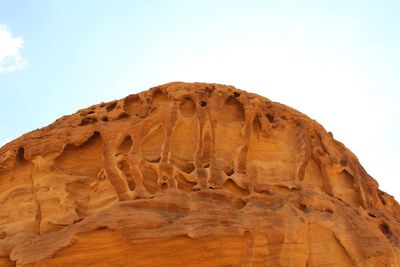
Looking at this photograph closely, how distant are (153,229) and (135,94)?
416 cm

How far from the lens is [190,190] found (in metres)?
9.45

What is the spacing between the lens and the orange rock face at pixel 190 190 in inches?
330

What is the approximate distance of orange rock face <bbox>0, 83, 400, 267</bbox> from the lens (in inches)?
330

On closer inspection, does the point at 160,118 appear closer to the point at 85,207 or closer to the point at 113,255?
the point at 85,207

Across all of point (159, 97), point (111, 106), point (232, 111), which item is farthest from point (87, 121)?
point (232, 111)

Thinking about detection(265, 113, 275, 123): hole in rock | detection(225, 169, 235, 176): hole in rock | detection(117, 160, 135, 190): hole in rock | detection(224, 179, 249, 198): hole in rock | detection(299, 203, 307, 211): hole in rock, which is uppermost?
detection(265, 113, 275, 123): hole in rock

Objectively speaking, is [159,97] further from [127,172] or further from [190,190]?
[190,190]

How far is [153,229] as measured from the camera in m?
8.27

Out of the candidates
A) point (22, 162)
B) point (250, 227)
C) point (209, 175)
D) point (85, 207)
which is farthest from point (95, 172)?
point (250, 227)

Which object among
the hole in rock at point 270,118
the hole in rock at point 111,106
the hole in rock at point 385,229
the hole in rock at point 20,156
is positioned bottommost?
the hole in rock at point 385,229

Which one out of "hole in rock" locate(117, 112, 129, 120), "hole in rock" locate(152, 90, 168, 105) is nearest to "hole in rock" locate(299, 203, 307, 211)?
"hole in rock" locate(152, 90, 168, 105)

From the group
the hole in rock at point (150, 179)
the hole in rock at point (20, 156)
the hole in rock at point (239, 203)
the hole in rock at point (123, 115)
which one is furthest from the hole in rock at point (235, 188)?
the hole in rock at point (20, 156)

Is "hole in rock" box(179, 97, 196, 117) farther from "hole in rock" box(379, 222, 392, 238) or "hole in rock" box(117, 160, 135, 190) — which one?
"hole in rock" box(379, 222, 392, 238)

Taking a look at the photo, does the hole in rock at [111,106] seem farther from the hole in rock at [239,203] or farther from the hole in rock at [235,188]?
the hole in rock at [239,203]
